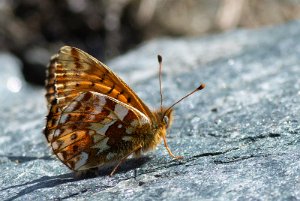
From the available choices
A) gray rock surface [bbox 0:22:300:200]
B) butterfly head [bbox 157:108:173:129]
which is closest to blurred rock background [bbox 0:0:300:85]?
gray rock surface [bbox 0:22:300:200]

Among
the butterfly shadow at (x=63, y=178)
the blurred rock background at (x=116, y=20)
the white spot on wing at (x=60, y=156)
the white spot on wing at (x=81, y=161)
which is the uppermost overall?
the blurred rock background at (x=116, y=20)

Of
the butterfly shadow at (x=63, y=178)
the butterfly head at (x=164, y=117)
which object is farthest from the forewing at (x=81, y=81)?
the butterfly shadow at (x=63, y=178)

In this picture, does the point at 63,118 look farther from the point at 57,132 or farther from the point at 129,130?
the point at 129,130

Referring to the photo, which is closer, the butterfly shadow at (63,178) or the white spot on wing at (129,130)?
the butterfly shadow at (63,178)

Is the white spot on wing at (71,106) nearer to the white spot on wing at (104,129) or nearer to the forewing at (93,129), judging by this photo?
the forewing at (93,129)

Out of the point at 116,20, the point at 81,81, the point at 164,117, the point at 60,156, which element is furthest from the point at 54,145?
the point at 116,20

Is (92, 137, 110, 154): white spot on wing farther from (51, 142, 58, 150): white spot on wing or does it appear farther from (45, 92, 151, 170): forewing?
(51, 142, 58, 150): white spot on wing
